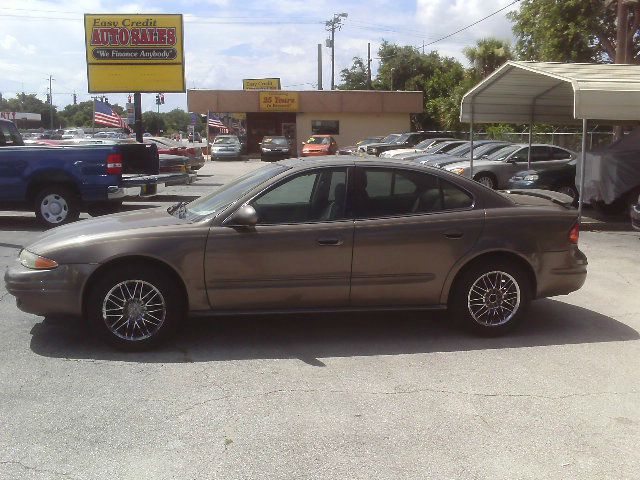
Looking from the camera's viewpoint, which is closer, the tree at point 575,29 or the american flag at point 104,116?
the tree at point 575,29

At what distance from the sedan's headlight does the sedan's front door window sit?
163cm

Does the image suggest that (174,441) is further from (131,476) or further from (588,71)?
(588,71)

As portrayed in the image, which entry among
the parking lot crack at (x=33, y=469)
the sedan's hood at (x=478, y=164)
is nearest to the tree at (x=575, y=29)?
the sedan's hood at (x=478, y=164)

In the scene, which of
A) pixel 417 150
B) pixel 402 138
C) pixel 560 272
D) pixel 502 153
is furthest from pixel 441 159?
pixel 560 272

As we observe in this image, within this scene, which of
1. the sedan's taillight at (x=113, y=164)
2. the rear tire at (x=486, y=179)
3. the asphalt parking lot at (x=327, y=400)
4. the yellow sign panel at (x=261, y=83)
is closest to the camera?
the asphalt parking lot at (x=327, y=400)

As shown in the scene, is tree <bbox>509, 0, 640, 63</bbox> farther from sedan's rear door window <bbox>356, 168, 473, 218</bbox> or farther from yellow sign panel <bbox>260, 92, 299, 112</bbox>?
sedan's rear door window <bbox>356, 168, 473, 218</bbox>

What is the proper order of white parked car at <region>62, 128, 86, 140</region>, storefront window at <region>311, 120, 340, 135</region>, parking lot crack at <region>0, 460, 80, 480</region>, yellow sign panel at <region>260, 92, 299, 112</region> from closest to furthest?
parking lot crack at <region>0, 460, 80, 480</region> → white parked car at <region>62, 128, 86, 140</region> → yellow sign panel at <region>260, 92, 299, 112</region> → storefront window at <region>311, 120, 340, 135</region>

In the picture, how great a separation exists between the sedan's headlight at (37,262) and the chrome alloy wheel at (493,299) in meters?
3.41

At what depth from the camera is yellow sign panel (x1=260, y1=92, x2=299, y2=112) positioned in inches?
1793

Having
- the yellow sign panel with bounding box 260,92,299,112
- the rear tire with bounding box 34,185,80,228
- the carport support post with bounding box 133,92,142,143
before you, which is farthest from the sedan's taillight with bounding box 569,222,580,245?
the yellow sign panel with bounding box 260,92,299,112

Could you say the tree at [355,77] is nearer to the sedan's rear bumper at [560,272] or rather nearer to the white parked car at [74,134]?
the white parked car at [74,134]

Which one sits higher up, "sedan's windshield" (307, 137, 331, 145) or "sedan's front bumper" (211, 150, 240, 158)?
"sedan's windshield" (307, 137, 331, 145)

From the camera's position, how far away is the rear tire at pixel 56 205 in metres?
12.4

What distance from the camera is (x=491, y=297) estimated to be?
6.07 meters
